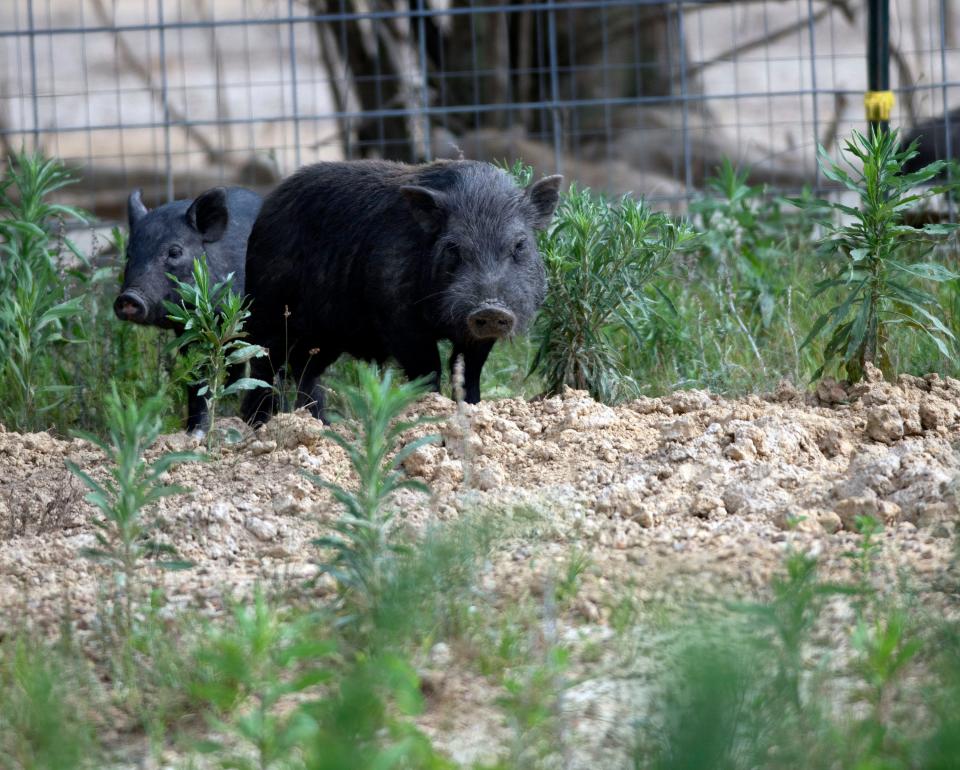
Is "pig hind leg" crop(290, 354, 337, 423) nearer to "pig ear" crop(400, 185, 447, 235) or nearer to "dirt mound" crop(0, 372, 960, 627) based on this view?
"pig ear" crop(400, 185, 447, 235)

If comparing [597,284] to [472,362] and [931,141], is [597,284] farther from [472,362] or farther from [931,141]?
[931,141]

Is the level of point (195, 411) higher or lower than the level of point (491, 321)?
lower

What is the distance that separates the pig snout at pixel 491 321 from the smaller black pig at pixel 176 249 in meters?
1.60

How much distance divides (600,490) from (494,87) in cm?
980

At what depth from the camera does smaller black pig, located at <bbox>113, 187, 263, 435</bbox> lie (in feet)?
22.0

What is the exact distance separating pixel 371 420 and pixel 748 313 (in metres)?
4.57

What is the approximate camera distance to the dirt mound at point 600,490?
140 inches

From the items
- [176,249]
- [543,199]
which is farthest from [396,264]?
[176,249]

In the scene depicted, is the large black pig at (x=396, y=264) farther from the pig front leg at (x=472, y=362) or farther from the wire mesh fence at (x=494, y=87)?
the wire mesh fence at (x=494, y=87)

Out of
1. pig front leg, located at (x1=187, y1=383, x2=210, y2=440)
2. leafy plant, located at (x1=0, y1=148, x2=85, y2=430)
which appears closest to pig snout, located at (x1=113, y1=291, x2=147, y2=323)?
leafy plant, located at (x1=0, y1=148, x2=85, y2=430)

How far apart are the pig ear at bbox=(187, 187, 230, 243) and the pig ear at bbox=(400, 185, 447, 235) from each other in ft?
4.95

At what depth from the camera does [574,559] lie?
3445mm

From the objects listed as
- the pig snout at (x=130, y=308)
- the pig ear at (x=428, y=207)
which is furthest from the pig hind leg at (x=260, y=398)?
the pig ear at (x=428, y=207)

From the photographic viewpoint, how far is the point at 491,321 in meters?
5.73
